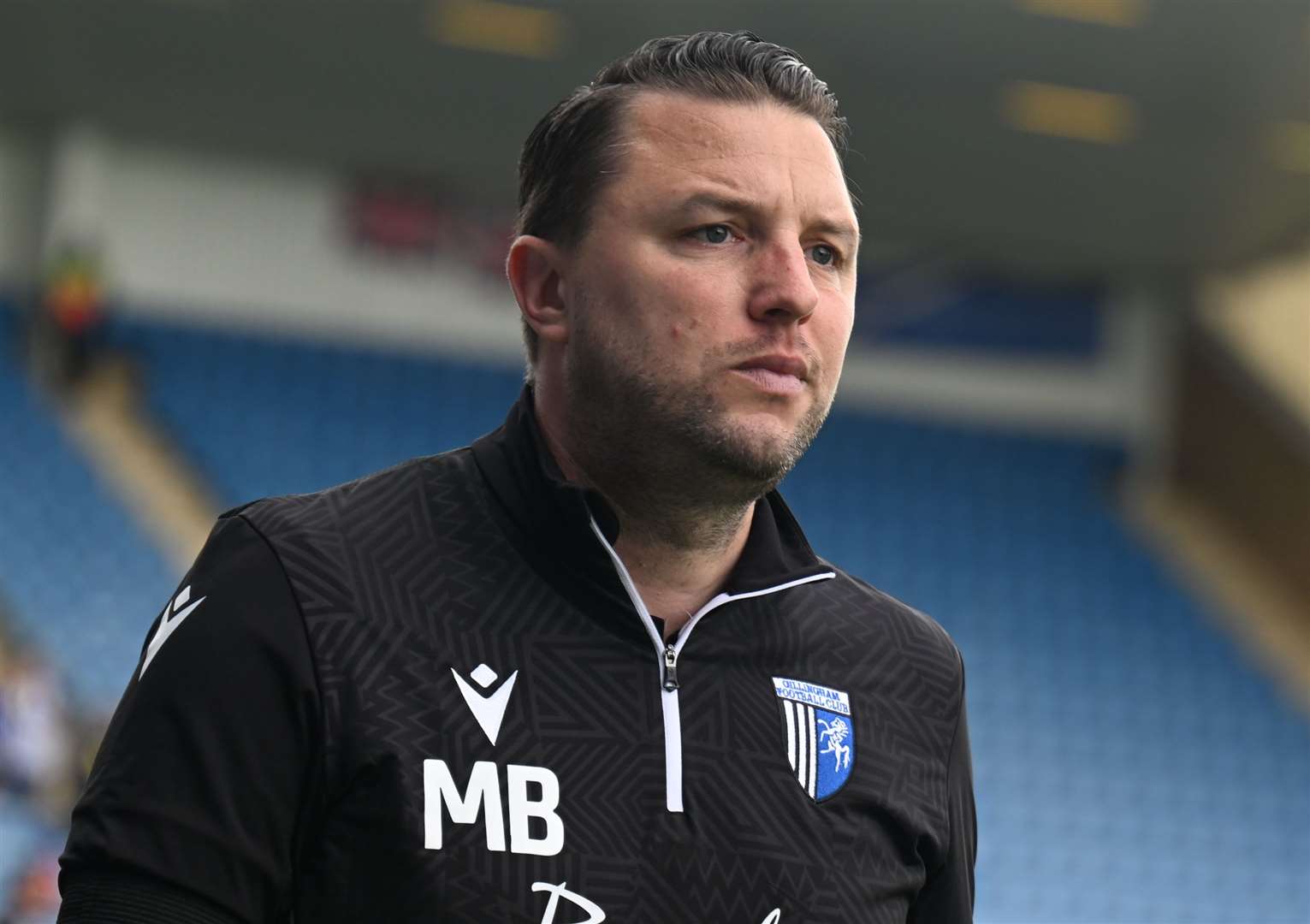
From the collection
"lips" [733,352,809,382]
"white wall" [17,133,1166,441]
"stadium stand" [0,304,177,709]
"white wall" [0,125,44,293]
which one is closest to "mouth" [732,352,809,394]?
"lips" [733,352,809,382]

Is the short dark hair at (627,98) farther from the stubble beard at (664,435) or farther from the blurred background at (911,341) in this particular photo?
the blurred background at (911,341)

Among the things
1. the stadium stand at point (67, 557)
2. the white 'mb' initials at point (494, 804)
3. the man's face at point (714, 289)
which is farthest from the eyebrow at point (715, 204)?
the stadium stand at point (67, 557)

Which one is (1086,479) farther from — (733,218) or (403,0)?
(733,218)

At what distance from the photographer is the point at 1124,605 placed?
38.2 ft

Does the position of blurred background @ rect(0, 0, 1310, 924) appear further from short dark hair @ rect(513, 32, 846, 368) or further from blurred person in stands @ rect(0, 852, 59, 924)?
short dark hair @ rect(513, 32, 846, 368)

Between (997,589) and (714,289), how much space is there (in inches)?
408

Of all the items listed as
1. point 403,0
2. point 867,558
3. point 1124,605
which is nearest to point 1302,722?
point 1124,605

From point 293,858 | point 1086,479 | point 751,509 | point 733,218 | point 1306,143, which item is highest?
point 1306,143

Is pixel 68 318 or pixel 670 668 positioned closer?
Answer: pixel 670 668

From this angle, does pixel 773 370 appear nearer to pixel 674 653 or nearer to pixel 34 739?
pixel 674 653

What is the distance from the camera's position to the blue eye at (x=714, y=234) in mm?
1425

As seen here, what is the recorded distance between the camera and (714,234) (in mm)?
1427

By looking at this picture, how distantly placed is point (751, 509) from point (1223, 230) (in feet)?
35.2

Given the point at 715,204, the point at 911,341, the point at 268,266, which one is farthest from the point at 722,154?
the point at 911,341
